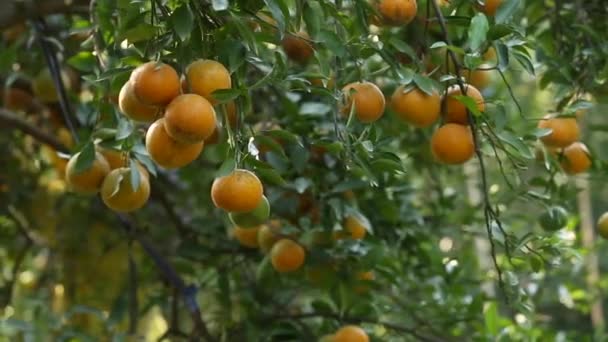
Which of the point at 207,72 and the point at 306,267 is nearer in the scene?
the point at 207,72

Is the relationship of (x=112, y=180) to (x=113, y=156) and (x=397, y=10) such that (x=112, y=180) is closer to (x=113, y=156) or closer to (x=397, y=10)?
(x=113, y=156)

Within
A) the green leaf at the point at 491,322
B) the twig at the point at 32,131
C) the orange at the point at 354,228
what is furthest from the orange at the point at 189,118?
the green leaf at the point at 491,322

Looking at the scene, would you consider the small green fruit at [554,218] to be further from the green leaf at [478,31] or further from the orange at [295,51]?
the orange at [295,51]

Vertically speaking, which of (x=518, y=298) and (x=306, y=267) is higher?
(x=518, y=298)

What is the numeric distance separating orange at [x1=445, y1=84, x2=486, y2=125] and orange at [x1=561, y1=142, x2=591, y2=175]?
0.23 metres

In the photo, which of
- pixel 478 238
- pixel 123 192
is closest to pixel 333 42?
pixel 123 192

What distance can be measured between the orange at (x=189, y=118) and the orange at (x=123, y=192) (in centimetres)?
17

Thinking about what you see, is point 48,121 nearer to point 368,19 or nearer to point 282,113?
point 282,113

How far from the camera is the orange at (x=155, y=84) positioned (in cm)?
77

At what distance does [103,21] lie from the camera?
1.01 metres

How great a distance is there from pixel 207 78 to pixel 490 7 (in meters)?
0.36

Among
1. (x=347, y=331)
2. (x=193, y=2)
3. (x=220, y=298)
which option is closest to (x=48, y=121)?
(x=220, y=298)

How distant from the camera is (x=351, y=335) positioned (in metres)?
1.17

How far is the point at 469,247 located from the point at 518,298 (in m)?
0.77
